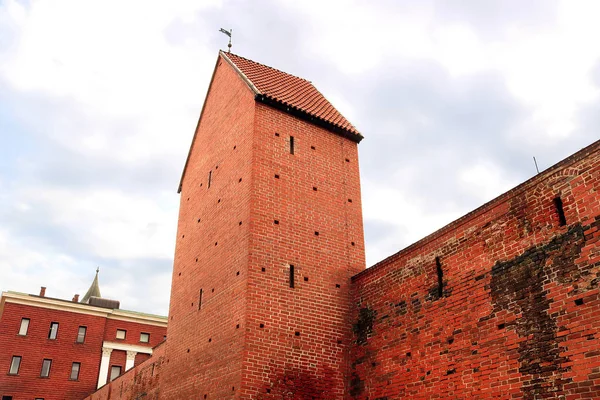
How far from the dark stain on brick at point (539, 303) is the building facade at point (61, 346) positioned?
95.7ft

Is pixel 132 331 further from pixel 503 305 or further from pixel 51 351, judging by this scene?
pixel 503 305

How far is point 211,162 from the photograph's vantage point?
1546cm

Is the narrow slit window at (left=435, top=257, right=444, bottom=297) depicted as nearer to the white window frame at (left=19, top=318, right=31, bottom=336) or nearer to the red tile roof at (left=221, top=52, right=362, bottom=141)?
the red tile roof at (left=221, top=52, right=362, bottom=141)

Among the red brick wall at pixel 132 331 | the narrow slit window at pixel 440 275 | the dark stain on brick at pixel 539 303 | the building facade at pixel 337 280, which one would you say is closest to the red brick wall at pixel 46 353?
the red brick wall at pixel 132 331

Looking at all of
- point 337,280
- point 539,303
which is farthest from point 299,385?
point 539,303

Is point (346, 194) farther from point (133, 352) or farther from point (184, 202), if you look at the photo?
point (133, 352)

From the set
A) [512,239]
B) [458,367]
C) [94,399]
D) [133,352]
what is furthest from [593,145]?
[133,352]

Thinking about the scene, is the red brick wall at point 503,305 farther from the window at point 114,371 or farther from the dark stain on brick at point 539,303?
the window at point 114,371

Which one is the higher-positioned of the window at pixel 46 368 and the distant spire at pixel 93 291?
→ the distant spire at pixel 93 291

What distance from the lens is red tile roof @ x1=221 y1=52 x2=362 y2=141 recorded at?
1415cm

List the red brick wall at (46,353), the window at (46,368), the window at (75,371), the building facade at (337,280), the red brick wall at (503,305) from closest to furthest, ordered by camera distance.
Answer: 1. the red brick wall at (503,305)
2. the building facade at (337,280)
3. the red brick wall at (46,353)
4. the window at (46,368)
5. the window at (75,371)

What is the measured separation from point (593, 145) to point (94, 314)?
31916 millimetres

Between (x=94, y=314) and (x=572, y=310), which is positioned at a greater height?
(x=94, y=314)

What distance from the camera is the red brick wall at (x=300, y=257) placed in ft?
35.3
